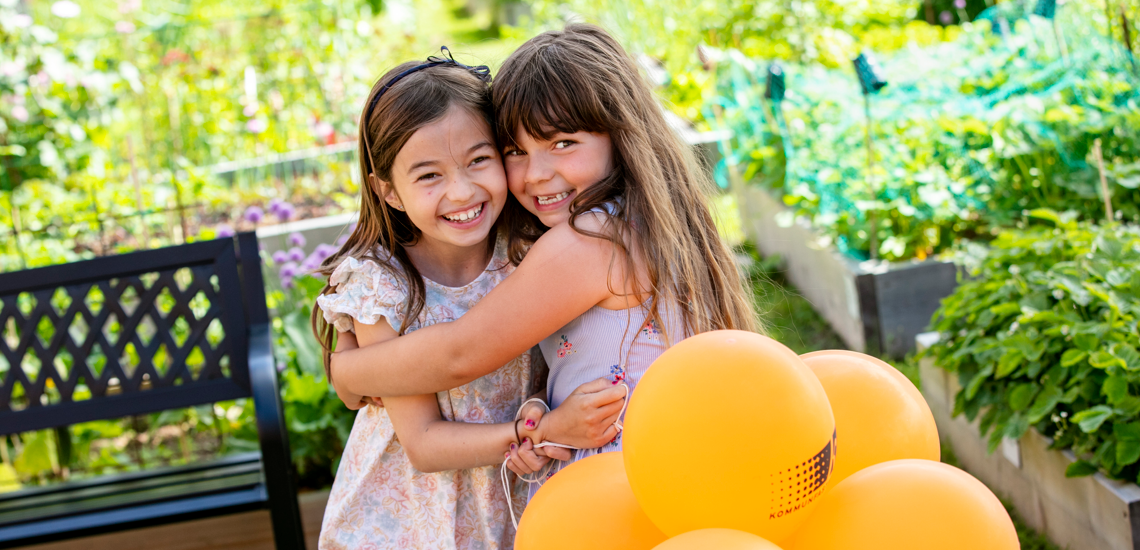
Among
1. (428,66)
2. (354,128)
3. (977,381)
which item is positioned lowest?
(354,128)

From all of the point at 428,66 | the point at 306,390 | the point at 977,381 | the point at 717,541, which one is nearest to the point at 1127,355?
the point at 977,381

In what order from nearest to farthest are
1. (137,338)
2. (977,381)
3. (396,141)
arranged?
(396,141) → (977,381) → (137,338)

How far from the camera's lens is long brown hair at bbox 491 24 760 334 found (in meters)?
1.35

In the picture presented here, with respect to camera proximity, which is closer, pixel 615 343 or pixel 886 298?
pixel 615 343

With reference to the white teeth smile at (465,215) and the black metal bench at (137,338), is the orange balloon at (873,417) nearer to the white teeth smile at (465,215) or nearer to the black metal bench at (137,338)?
the white teeth smile at (465,215)

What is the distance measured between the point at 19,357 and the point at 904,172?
306cm

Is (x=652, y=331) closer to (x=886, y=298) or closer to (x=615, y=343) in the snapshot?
(x=615, y=343)

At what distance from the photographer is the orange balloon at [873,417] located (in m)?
1.09

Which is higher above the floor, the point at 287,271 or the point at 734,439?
the point at 734,439

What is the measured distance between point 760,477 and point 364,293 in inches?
32.2

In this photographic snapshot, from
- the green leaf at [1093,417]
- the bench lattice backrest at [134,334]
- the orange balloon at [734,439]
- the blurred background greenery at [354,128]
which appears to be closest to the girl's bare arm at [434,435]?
the orange balloon at [734,439]

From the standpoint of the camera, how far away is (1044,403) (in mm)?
1849

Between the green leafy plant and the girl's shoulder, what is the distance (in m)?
1.39

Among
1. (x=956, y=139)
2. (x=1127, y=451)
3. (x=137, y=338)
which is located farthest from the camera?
(x=956, y=139)
